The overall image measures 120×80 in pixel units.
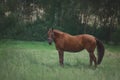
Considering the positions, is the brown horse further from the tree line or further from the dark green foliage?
the tree line

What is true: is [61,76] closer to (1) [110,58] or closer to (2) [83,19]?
(1) [110,58]

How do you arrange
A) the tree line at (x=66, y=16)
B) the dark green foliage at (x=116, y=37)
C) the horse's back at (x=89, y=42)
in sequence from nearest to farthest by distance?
→ the horse's back at (x=89, y=42) → the dark green foliage at (x=116, y=37) → the tree line at (x=66, y=16)

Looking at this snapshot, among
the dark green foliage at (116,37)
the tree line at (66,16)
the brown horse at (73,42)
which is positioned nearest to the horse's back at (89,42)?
the brown horse at (73,42)

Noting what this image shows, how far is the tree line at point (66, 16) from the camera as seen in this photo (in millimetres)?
21141

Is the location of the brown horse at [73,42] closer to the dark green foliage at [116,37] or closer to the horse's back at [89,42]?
the horse's back at [89,42]

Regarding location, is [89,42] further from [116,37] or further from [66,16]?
[66,16]

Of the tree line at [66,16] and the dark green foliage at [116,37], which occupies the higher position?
the tree line at [66,16]

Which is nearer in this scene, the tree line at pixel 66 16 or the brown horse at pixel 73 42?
the brown horse at pixel 73 42

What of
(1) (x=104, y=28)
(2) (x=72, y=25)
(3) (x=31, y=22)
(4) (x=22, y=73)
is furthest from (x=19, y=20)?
(4) (x=22, y=73)

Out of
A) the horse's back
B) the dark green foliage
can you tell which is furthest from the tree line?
the horse's back

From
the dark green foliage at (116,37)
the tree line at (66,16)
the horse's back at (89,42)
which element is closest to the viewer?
the horse's back at (89,42)

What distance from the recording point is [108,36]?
21469 millimetres

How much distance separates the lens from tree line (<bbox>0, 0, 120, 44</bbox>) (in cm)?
2114

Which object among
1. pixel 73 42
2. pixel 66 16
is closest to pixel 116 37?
pixel 66 16
